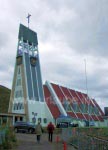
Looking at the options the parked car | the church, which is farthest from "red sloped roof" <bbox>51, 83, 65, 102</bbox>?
the parked car

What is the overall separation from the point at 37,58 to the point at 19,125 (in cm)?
2693

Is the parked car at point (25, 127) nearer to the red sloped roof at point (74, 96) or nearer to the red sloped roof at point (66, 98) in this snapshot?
the red sloped roof at point (66, 98)

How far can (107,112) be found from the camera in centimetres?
8906

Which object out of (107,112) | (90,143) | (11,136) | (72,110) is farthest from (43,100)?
(90,143)

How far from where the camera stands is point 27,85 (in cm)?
6212

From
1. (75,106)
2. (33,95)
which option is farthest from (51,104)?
(75,106)

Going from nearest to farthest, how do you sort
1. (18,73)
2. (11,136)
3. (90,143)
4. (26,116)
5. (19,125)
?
(90,143) → (11,136) → (19,125) → (26,116) → (18,73)

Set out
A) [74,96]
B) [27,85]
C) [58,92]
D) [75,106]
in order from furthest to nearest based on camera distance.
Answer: [74,96]
[75,106]
[58,92]
[27,85]

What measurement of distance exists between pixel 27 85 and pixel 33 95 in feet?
8.72

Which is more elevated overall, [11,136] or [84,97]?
[84,97]

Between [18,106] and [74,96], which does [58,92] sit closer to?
[74,96]

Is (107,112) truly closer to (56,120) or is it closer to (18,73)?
(56,120)

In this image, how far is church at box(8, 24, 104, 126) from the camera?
6206 centimetres

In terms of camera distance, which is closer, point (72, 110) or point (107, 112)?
point (72, 110)
